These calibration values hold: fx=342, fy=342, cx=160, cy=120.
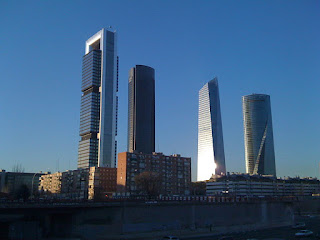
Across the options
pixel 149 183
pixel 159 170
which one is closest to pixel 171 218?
pixel 149 183

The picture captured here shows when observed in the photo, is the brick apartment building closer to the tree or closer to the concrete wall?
the tree

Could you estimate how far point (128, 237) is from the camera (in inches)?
3182

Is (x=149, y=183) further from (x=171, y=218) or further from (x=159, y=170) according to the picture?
(x=171, y=218)

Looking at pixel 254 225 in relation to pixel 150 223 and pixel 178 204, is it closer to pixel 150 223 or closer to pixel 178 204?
pixel 178 204

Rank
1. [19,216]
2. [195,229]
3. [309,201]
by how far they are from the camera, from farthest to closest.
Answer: [309,201], [195,229], [19,216]

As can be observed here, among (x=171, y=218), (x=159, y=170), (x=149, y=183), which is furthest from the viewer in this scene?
(x=159, y=170)

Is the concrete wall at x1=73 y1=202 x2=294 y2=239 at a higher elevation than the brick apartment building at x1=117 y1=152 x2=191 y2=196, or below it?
below

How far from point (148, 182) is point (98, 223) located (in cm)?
7087

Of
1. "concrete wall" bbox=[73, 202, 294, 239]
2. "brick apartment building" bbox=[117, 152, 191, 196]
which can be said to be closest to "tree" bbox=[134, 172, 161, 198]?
"brick apartment building" bbox=[117, 152, 191, 196]

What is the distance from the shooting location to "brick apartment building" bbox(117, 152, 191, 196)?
588 ft

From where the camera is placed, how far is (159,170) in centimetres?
18675

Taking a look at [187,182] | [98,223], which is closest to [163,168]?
[187,182]

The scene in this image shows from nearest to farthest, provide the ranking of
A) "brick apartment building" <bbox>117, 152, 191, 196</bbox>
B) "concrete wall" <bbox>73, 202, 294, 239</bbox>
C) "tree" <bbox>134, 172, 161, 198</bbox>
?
"concrete wall" <bbox>73, 202, 294, 239</bbox> < "tree" <bbox>134, 172, 161, 198</bbox> < "brick apartment building" <bbox>117, 152, 191, 196</bbox>

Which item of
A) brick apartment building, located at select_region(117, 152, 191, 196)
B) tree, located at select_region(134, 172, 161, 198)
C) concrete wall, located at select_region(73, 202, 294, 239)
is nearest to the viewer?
concrete wall, located at select_region(73, 202, 294, 239)
